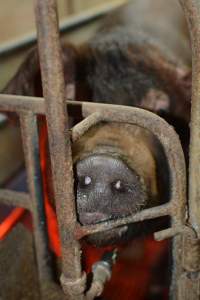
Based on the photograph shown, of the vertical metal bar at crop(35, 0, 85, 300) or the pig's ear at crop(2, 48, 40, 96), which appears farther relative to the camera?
the pig's ear at crop(2, 48, 40, 96)

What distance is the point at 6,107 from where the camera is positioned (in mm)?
921

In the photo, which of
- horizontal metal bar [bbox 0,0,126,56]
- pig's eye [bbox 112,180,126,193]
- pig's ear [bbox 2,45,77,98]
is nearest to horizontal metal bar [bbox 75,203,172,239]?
pig's eye [bbox 112,180,126,193]

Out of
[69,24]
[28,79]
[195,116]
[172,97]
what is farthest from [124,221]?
[69,24]

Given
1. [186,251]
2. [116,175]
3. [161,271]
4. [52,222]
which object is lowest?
[161,271]

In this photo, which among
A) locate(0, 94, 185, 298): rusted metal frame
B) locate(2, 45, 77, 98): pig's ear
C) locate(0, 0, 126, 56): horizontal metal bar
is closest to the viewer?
locate(0, 94, 185, 298): rusted metal frame

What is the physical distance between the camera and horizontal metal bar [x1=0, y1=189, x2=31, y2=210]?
3.37 ft

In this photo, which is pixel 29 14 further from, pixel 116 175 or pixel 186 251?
pixel 186 251

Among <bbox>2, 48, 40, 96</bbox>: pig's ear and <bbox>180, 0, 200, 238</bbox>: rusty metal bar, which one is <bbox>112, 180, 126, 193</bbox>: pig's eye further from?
<bbox>2, 48, 40, 96</bbox>: pig's ear

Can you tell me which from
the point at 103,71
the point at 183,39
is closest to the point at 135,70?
the point at 103,71

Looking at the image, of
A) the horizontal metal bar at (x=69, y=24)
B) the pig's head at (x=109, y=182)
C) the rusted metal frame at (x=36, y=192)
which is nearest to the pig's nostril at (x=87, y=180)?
the pig's head at (x=109, y=182)

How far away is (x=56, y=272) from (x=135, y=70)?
2.81 feet

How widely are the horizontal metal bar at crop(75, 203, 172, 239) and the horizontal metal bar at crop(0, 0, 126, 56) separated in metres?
1.22

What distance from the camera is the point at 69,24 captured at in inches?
88.0

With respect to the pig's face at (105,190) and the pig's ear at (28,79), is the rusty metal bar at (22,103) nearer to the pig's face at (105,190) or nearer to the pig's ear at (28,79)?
the pig's face at (105,190)
